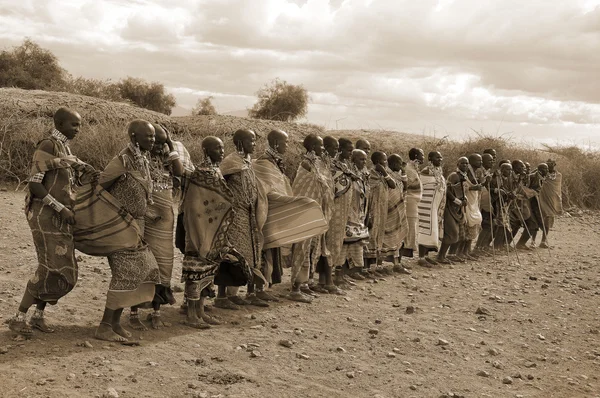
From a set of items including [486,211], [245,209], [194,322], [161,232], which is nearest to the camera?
Result: [161,232]

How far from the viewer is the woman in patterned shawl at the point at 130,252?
Result: 5.94 meters

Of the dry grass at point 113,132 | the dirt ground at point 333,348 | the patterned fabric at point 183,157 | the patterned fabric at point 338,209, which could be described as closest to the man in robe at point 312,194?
the patterned fabric at point 338,209

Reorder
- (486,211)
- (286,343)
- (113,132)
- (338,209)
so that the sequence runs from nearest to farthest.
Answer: (286,343) < (338,209) < (486,211) < (113,132)

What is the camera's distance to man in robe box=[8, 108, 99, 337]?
18.6 ft

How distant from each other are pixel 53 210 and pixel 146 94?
28473 millimetres

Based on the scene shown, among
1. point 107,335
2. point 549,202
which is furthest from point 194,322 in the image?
point 549,202

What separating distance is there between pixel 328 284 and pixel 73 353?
388 centimetres

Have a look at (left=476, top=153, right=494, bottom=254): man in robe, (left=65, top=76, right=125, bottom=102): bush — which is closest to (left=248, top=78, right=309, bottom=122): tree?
(left=65, top=76, right=125, bottom=102): bush

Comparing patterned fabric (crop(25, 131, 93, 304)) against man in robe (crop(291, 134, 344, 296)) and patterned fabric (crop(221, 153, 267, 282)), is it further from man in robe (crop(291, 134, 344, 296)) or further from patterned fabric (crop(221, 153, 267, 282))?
man in robe (crop(291, 134, 344, 296))

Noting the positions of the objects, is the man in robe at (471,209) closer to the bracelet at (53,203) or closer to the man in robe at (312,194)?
the man in robe at (312,194)

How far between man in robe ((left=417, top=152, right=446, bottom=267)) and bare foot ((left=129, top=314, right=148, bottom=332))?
615 centimetres

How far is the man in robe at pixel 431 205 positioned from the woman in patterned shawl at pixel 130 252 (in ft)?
20.6

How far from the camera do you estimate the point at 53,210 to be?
18.8 ft

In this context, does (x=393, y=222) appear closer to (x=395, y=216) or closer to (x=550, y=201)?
(x=395, y=216)
